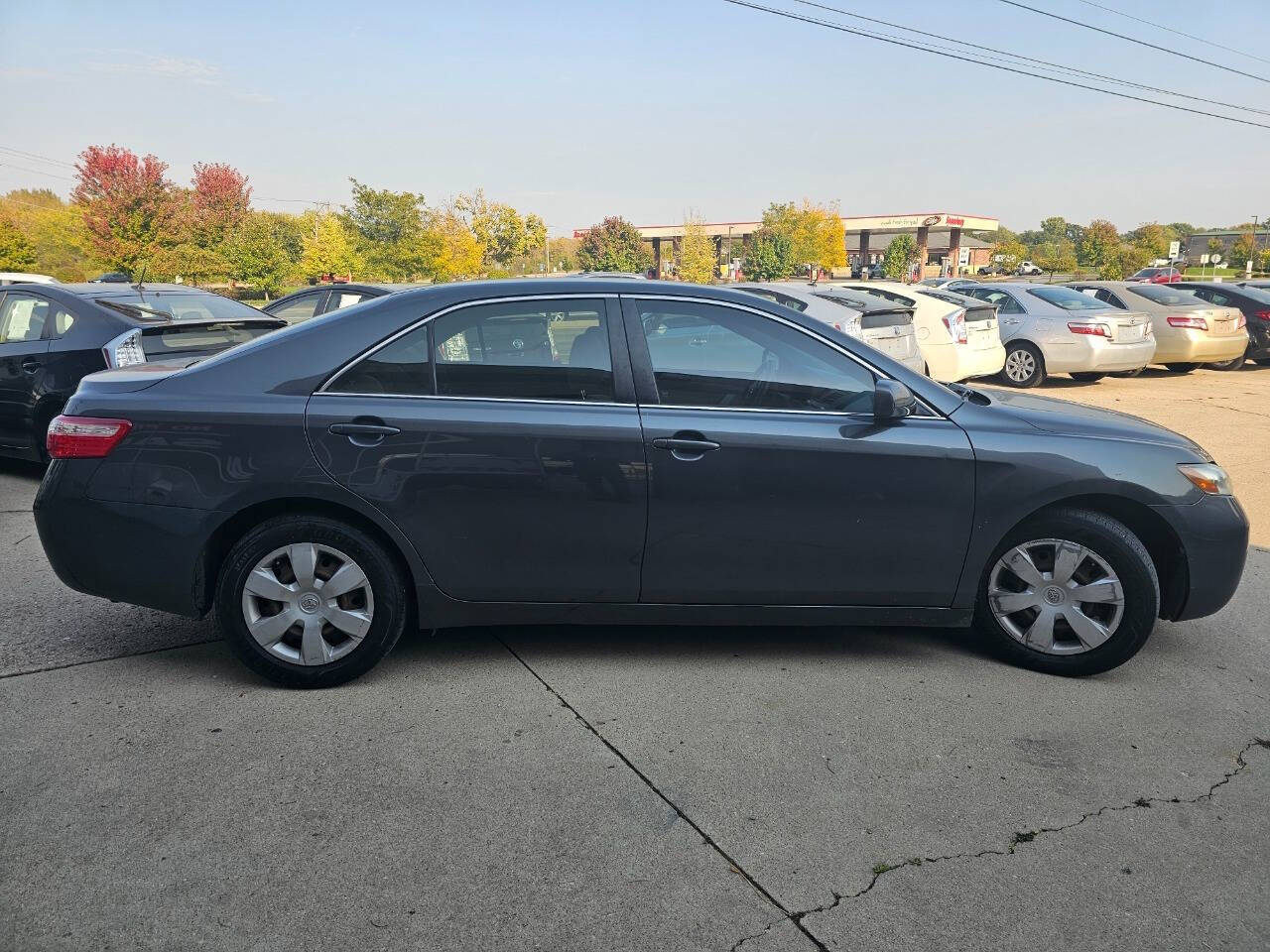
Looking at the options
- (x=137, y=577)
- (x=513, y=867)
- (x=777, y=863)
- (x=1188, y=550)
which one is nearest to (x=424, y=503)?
(x=137, y=577)

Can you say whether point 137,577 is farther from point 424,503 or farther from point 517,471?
point 517,471

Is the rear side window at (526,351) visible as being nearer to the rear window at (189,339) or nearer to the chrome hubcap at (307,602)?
the chrome hubcap at (307,602)

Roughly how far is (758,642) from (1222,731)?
71.3 inches

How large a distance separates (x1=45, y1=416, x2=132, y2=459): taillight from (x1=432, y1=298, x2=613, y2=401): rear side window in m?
1.26

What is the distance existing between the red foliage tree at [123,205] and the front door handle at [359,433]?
47.3m

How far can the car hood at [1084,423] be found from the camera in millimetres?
3941

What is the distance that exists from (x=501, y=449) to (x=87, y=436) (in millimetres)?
1622

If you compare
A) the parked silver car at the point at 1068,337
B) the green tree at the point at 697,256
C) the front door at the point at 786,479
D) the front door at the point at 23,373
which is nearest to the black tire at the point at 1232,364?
the parked silver car at the point at 1068,337

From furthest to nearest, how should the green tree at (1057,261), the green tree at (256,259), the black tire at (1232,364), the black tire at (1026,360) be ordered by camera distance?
1. the green tree at (1057,261)
2. the green tree at (256,259)
3. the black tire at (1232,364)
4. the black tire at (1026,360)

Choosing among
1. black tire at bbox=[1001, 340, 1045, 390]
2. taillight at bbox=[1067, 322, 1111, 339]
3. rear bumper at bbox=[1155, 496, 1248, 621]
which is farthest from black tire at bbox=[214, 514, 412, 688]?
taillight at bbox=[1067, 322, 1111, 339]

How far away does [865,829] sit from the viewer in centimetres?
284

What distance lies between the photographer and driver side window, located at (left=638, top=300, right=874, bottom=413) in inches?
149

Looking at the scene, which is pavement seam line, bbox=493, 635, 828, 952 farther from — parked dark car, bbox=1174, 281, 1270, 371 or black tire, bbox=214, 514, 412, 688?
parked dark car, bbox=1174, 281, 1270, 371

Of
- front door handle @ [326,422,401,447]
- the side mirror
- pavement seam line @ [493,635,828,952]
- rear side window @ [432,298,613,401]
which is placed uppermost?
rear side window @ [432,298,613,401]
